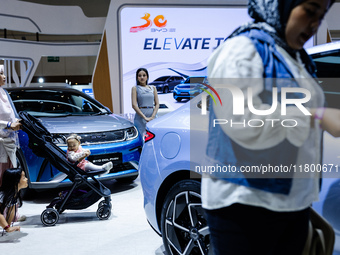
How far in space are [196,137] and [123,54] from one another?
7.71 m

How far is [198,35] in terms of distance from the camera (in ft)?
32.7

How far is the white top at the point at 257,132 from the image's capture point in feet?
3.62

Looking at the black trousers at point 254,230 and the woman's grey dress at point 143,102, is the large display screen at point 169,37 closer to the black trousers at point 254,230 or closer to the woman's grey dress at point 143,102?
the woman's grey dress at point 143,102

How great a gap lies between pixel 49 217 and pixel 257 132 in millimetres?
3272

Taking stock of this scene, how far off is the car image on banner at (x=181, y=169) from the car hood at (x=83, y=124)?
6.92 ft

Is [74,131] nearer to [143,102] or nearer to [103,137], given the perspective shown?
[103,137]

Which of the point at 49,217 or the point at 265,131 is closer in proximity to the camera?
the point at 265,131

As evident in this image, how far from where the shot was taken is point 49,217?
13.0 feet

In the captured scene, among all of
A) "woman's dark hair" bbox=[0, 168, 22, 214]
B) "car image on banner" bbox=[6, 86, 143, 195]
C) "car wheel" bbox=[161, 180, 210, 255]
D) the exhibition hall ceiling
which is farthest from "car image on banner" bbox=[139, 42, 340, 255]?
the exhibition hall ceiling

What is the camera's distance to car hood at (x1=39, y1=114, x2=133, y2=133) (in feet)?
16.0

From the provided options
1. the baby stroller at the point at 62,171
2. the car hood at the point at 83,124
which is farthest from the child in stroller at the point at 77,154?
the car hood at the point at 83,124

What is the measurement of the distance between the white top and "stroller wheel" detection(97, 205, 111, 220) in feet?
10.00

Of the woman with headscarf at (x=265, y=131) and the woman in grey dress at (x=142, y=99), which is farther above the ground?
the woman with headscarf at (x=265, y=131)

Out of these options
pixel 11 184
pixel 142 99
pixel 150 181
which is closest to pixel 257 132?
pixel 150 181
